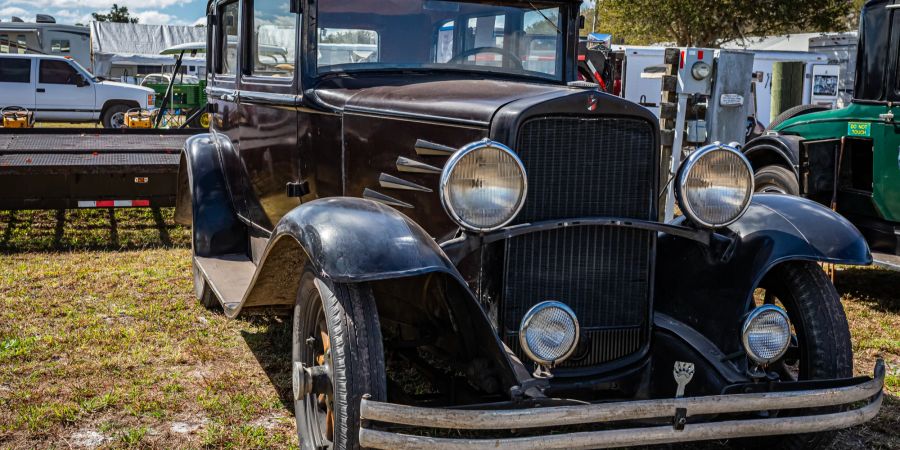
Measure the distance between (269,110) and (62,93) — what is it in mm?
15488

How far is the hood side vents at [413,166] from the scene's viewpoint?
10.1 feet

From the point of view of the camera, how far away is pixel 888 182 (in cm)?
561

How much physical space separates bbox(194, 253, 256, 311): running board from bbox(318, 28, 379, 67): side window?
3.38 feet

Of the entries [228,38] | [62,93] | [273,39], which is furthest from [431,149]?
[62,93]

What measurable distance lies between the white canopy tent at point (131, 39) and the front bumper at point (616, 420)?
31.2 m

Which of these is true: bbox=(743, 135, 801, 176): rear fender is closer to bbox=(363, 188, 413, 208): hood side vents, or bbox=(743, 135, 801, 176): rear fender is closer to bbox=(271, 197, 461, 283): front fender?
bbox=(363, 188, 413, 208): hood side vents

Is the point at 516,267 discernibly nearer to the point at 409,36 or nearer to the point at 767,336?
the point at 767,336

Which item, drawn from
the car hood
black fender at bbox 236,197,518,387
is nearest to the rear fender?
the car hood

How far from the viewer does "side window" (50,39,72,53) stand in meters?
34.5

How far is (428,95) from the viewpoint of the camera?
10.7 ft

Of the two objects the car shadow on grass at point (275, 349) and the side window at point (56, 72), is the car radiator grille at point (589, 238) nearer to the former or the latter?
the car shadow on grass at point (275, 349)

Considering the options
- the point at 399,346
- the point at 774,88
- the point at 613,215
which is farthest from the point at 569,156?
the point at 774,88

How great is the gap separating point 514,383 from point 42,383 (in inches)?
95.1

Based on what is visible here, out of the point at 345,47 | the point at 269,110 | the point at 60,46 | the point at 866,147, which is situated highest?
the point at 60,46
